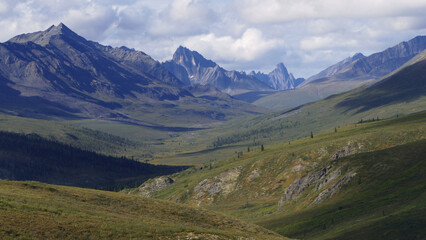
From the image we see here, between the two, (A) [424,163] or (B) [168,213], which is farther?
(A) [424,163]

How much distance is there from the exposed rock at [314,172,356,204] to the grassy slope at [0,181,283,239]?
2429 inches

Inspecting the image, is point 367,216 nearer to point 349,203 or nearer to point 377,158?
point 349,203

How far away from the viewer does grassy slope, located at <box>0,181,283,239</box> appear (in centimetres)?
4634

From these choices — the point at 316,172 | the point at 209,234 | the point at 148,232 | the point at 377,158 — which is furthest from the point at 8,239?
the point at 316,172

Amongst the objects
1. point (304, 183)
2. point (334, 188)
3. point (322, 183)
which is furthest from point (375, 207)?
point (304, 183)

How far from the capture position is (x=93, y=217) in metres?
56.4

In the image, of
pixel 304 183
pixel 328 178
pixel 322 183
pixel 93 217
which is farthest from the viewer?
pixel 304 183

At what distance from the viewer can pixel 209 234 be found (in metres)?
54.8

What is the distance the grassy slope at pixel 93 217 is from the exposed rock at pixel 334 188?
202 ft

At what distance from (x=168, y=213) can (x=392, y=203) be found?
5677 cm

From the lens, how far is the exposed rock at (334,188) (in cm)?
13612

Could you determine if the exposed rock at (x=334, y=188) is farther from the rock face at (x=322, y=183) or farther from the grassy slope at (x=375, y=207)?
the grassy slope at (x=375, y=207)

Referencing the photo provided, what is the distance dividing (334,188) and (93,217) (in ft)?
319

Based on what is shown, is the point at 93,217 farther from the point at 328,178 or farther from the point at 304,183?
the point at 304,183
